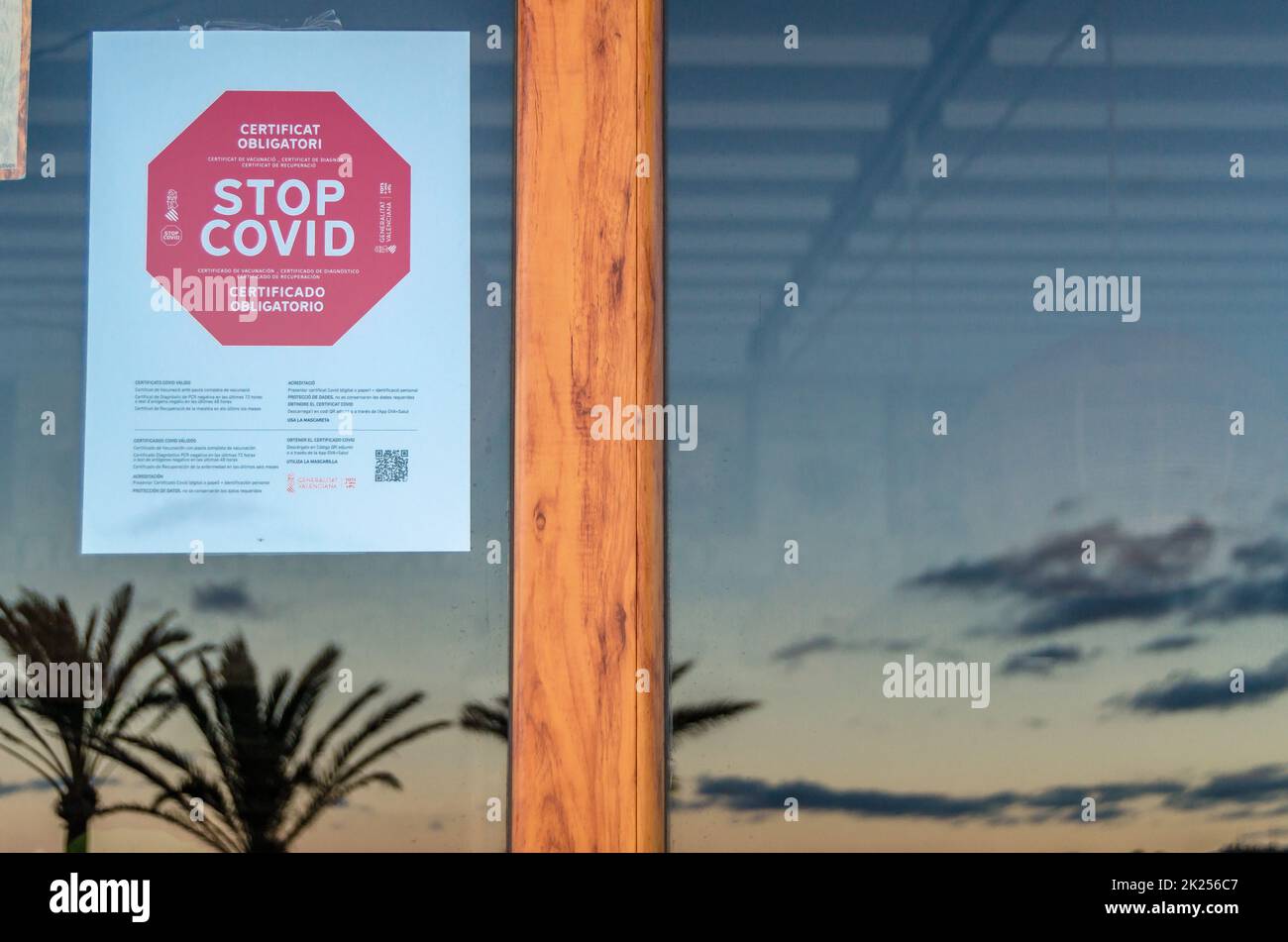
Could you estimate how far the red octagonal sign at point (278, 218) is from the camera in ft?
9.15

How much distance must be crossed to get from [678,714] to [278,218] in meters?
1.43

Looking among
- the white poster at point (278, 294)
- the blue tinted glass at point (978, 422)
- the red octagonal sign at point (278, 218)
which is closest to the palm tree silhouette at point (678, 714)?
the blue tinted glass at point (978, 422)

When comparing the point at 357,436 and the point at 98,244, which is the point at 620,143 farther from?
the point at 98,244

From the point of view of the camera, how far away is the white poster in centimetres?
276

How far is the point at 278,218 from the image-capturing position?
2.82 m

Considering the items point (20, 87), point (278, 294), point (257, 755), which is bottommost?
point (257, 755)

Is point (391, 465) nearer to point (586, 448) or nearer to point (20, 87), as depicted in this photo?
point (586, 448)

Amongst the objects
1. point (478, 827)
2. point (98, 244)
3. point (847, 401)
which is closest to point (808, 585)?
point (847, 401)

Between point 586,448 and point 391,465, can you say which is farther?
point 391,465

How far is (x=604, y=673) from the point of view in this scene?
2.64m

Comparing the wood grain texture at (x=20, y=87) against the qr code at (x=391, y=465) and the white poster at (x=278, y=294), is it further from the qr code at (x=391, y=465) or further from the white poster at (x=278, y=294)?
the qr code at (x=391, y=465)

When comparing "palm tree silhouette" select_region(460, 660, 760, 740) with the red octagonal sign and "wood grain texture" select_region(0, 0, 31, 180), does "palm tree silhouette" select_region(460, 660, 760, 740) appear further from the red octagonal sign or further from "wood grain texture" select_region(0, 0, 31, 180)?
"wood grain texture" select_region(0, 0, 31, 180)

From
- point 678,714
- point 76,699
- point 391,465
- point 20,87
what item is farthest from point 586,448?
point 20,87

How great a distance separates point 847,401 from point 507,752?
1.10 metres
